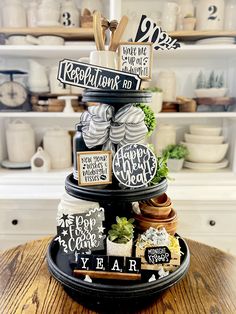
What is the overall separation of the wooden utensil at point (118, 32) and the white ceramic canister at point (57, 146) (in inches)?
43.2

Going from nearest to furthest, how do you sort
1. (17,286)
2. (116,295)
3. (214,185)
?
1. (116,295)
2. (17,286)
3. (214,185)

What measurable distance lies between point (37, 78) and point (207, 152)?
3.87 ft

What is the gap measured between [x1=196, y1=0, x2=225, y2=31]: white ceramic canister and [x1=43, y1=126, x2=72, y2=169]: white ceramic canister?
3.53ft

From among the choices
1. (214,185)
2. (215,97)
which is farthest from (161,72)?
(214,185)

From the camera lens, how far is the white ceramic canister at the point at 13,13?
1571 mm

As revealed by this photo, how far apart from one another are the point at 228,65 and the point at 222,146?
22.0 inches

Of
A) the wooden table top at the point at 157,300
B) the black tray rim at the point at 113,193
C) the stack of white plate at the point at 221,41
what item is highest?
the stack of white plate at the point at 221,41

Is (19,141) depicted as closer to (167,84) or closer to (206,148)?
(167,84)

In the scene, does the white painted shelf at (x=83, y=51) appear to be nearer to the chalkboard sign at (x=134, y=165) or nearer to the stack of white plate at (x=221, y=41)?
the stack of white plate at (x=221, y=41)

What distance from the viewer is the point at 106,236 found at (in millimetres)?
693

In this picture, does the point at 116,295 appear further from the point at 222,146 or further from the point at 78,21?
the point at 78,21

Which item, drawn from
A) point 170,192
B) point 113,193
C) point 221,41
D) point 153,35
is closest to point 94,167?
point 113,193

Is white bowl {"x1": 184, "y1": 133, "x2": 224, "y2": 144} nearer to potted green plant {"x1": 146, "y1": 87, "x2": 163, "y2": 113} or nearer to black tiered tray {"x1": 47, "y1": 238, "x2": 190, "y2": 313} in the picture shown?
potted green plant {"x1": 146, "y1": 87, "x2": 163, "y2": 113}

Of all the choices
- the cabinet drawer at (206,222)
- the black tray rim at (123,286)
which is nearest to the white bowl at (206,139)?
the cabinet drawer at (206,222)
